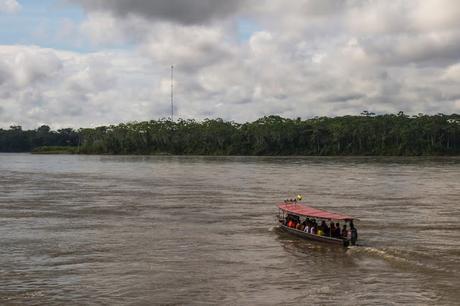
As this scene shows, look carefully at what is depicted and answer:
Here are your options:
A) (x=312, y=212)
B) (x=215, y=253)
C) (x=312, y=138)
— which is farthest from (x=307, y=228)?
(x=312, y=138)

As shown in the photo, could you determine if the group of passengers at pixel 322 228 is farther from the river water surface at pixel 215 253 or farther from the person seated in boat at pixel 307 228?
the river water surface at pixel 215 253

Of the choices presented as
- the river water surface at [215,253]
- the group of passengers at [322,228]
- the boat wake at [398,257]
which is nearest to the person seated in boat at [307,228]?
the group of passengers at [322,228]

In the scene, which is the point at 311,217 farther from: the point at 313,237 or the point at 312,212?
the point at 313,237

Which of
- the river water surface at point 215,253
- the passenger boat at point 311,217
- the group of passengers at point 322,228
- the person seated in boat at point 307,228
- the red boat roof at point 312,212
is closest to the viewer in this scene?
the river water surface at point 215,253

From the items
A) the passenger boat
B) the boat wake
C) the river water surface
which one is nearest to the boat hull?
the passenger boat

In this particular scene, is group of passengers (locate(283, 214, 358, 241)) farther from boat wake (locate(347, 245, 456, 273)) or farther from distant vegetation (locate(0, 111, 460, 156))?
distant vegetation (locate(0, 111, 460, 156))

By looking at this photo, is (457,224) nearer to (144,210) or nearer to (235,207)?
(235,207)
